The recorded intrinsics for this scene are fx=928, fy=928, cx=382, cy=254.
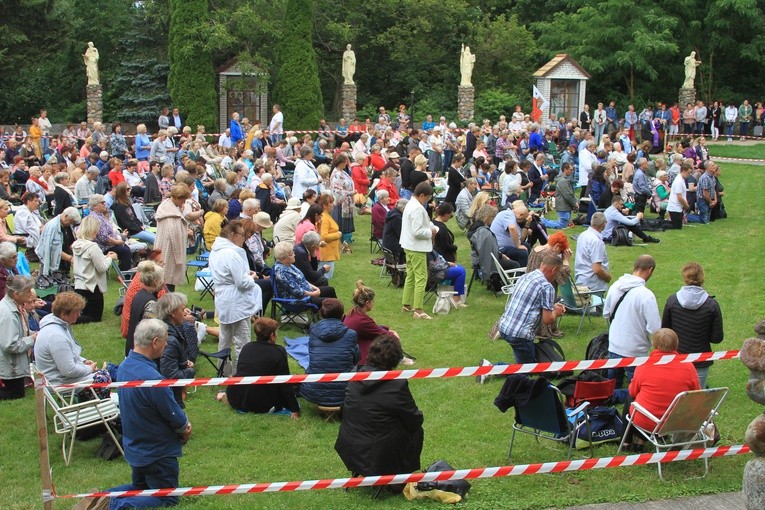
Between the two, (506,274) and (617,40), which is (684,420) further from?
(617,40)

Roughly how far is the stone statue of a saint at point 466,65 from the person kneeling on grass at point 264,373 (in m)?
28.2

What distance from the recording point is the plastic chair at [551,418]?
7391mm

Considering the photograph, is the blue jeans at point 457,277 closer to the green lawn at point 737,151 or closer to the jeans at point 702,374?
the jeans at point 702,374

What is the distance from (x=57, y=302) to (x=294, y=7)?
1077 inches

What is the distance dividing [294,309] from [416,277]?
71.0 inches

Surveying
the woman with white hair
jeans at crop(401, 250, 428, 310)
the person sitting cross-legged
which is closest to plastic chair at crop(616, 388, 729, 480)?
jeans at crop(401, 250, 428, 310)

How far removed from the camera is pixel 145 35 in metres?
36.4

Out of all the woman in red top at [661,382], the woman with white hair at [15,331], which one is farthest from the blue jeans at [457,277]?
the woman with white hair at [15,331]

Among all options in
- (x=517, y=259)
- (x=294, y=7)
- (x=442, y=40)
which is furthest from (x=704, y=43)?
(x=517, y=259)

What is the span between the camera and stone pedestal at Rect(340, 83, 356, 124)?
3688cm

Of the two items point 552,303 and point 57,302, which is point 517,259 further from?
point 57,302

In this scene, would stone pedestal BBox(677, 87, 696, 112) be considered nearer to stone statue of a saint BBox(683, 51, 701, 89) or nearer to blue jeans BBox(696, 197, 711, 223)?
stone statue of a saint BBox(683, 51, 701, 89)

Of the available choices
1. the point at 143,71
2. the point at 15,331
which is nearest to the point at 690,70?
the point at 143,71

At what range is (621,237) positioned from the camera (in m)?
17.1
